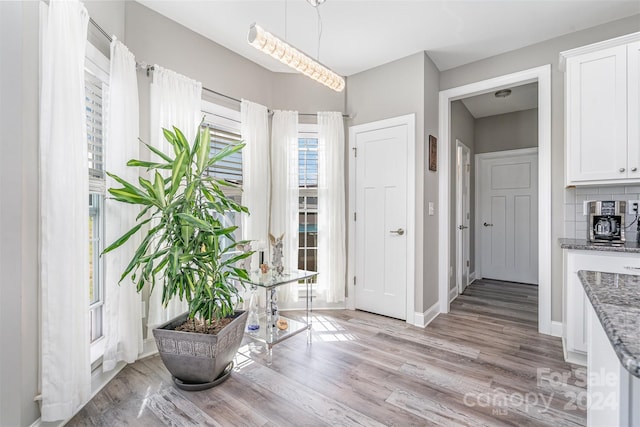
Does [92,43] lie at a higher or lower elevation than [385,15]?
lower

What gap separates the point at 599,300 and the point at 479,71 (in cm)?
313

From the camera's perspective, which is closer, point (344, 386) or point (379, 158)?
point (344, 386)

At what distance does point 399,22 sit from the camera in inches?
103

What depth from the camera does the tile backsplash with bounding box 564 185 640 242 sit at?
2.50m

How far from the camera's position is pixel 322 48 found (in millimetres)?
3018

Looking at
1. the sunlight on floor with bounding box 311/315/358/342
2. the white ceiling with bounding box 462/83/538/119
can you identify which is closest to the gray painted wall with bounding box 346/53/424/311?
the sunlight on floor with bounding box 311/315/358/342

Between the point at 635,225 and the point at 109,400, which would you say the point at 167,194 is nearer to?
the point at 109,400

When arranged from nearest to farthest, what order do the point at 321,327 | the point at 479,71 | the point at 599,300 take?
the point at 599,300
the point at 321,327
the point at 479,71

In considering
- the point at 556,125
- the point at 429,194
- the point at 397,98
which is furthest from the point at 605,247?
the point at 397,98

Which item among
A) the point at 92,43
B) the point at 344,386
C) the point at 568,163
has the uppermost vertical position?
the point at 92,43

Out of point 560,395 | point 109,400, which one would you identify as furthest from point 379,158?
point 109,400

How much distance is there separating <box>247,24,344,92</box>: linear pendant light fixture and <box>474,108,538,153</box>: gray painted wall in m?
3.51

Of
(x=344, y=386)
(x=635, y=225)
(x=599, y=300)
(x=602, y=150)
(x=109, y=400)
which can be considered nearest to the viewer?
(x=599, y=300)

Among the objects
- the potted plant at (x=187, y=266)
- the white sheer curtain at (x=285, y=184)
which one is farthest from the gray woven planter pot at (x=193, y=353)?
the white sheer curtain at (x=285, y=184)
